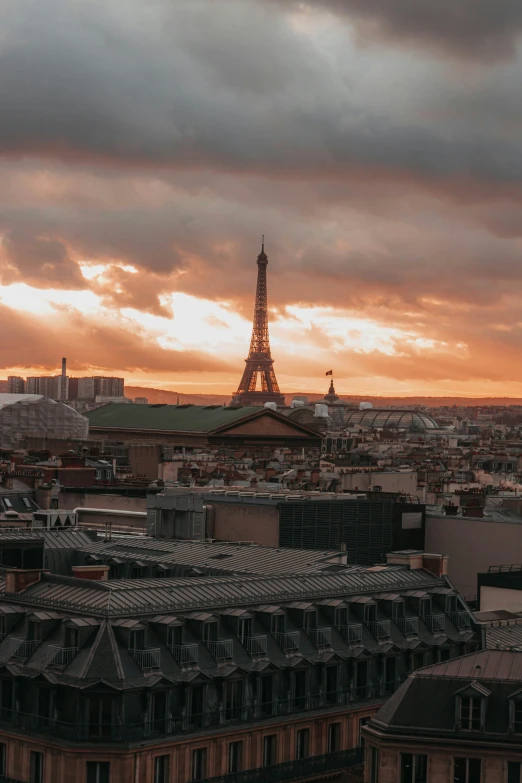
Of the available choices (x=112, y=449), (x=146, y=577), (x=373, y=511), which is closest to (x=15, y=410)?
(x=112, y=449)

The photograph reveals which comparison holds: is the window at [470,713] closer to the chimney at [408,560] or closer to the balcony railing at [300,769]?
the balcony railing at [300,769]

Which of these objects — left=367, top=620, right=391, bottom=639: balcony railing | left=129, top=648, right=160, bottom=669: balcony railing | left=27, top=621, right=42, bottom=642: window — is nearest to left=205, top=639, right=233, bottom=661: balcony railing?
left=129, top=648, right=160, bottom=669: balcony railing

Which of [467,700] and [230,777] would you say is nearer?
[467,700]

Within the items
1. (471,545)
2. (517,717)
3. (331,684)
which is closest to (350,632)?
(331,684)

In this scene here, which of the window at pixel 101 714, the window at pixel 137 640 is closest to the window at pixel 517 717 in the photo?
the window at pixel 137 640

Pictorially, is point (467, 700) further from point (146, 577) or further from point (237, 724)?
point (146, 577)

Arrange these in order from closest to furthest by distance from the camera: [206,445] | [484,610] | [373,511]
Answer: [484,610] < [373,511] < [206,445]

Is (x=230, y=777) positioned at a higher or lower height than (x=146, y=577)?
lower

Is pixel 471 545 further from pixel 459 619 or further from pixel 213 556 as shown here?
pixel 459 619
